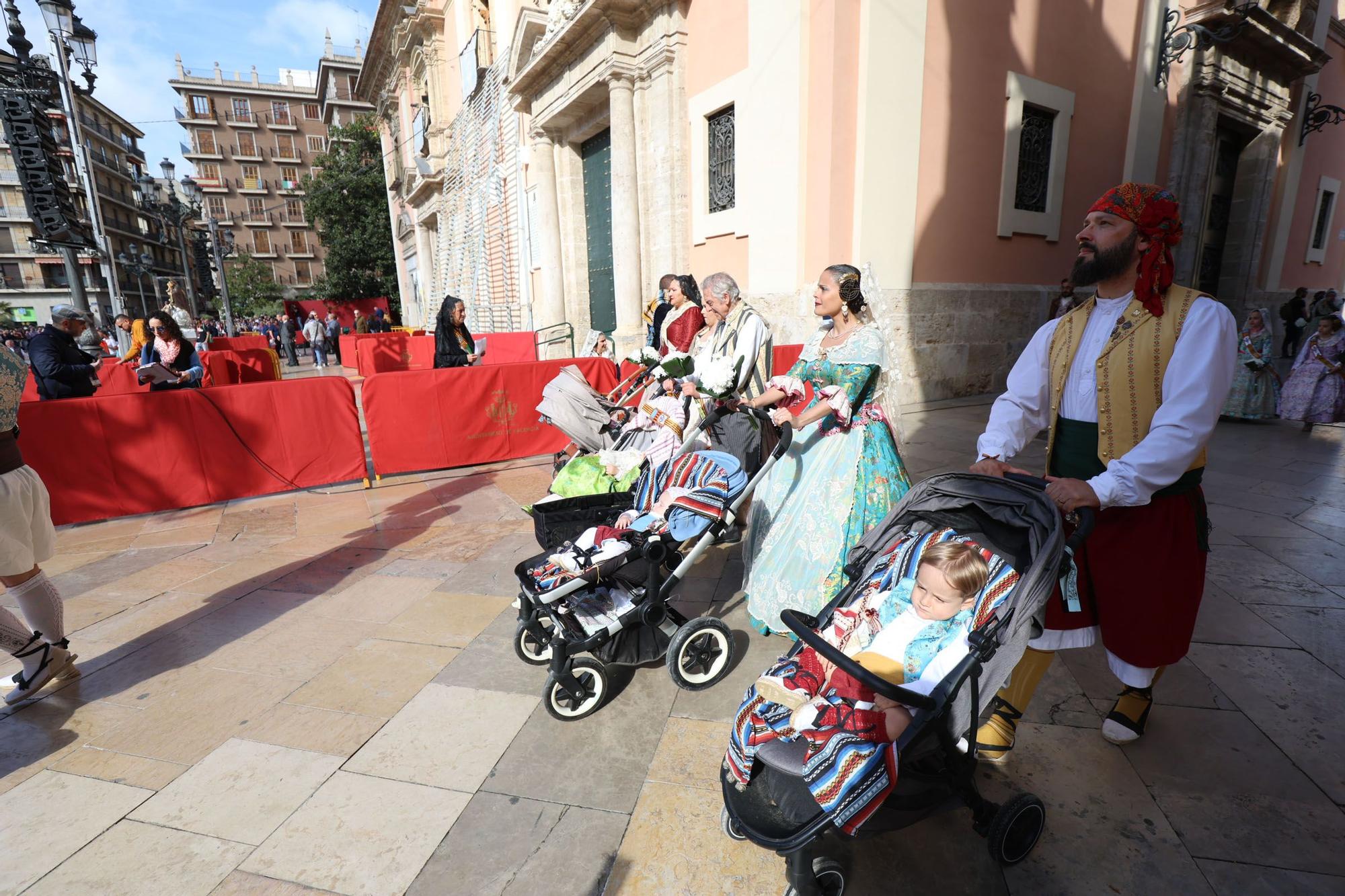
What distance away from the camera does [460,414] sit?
6.89 m

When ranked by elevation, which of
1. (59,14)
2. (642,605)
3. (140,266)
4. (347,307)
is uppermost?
(59,14)

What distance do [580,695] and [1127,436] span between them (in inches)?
94.2

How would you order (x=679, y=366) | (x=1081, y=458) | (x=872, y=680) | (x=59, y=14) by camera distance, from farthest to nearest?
(x=59, y=14)
(x=679, y=366)
(x=1081, y=458)
(x=872, y=680)

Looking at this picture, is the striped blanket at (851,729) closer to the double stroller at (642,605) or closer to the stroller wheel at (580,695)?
the double stroller at (642,605)

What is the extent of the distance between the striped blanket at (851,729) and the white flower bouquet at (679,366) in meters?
1.91

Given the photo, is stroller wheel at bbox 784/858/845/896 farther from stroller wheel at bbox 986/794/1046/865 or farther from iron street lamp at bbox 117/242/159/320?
iron street lamp at bbox 117/242/159/320

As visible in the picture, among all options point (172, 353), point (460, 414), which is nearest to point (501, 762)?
point (460, 414)

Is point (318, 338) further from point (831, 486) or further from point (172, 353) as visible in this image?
point (831, 486)

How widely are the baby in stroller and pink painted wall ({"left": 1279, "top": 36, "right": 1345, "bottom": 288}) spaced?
1936 centimetres

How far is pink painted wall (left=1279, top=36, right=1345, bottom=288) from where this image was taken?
1445 cm

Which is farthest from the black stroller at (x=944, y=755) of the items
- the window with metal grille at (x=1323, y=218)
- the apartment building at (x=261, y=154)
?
the apartment building at (x=261, y=154)

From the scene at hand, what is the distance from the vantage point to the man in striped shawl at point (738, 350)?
363 centimetres

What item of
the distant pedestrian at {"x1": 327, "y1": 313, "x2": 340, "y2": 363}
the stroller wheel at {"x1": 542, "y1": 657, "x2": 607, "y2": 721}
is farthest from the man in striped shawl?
the distant pedestrian at {"x1": 327, "y1": 313, "x2": 340, "y2": 363}

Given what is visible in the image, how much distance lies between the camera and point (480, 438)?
710 cm
